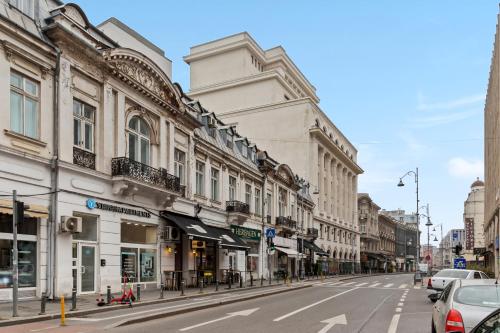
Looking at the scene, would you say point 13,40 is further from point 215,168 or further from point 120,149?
point 215,168

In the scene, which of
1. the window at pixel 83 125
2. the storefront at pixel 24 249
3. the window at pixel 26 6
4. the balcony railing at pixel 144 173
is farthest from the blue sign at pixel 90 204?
the window at pixel 26 6

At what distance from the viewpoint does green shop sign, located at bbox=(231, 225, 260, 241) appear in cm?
3700

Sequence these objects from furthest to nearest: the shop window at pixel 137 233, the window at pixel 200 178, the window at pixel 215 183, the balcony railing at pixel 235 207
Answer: the balcony railing at pixel 235 207, the window at pixel 215 183, the window at pixel 200 178, the shop window at pixel 137 233

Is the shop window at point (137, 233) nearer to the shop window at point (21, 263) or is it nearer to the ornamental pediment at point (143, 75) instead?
the shop window at point (21, 263)

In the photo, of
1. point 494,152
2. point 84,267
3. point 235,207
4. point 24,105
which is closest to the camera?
point 24,105

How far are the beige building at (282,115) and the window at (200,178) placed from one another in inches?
1273

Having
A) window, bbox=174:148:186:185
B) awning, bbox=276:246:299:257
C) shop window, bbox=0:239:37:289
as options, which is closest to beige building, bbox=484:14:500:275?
awning, bbox=276:246:299:257

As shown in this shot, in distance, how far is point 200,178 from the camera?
108 feet

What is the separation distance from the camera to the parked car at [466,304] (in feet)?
24.0

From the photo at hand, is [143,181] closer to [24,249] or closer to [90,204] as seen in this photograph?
[90,204]

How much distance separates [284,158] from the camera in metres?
65.7

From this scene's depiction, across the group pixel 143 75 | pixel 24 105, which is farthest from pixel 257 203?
pixel 24 105

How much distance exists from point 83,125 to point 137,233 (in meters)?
6.39

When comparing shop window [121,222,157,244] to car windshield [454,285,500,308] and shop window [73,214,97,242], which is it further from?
car windshield [454,285,500,308]
